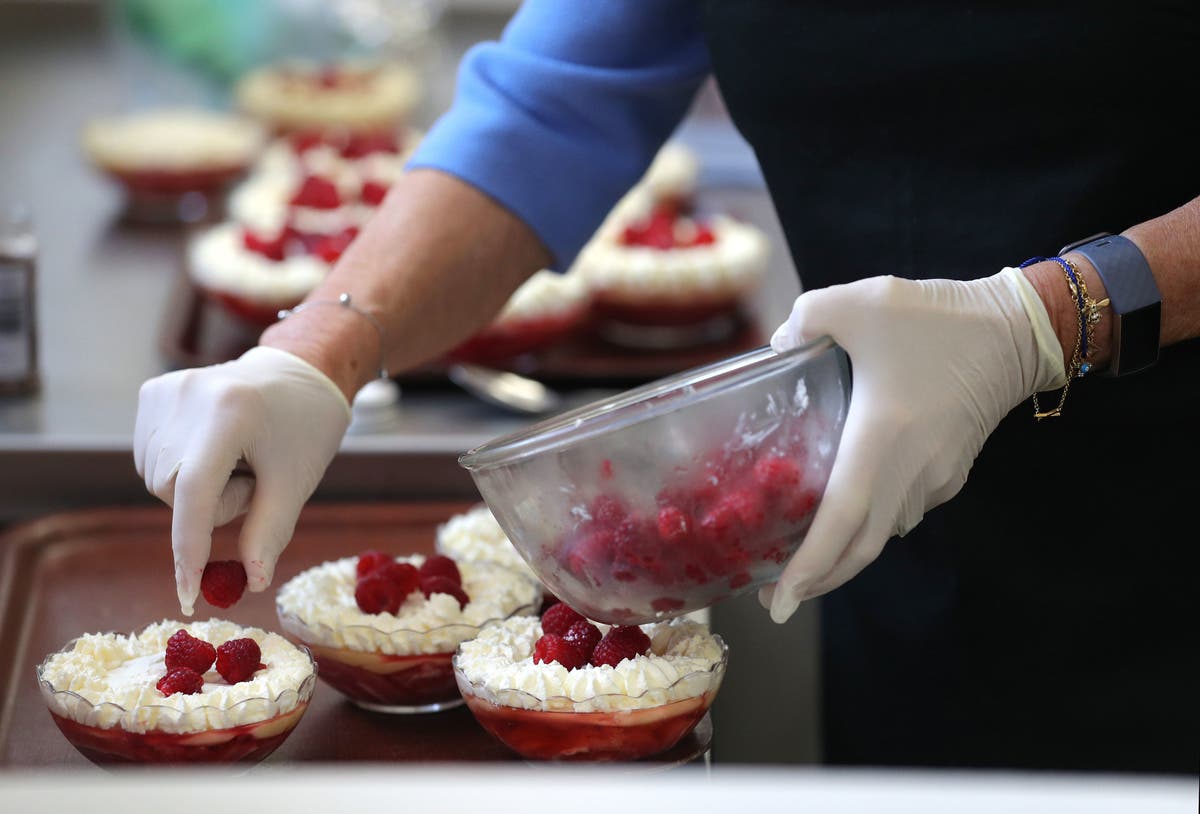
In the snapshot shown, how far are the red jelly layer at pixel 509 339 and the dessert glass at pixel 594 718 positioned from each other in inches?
40.9

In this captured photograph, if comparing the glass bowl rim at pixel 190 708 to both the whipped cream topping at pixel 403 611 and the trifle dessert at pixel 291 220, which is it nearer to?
the whipped cream topping at pixel 403 611

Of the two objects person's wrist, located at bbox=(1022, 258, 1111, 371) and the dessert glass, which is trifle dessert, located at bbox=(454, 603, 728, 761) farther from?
person's wrist, located at bbox=(1022, 258, 1111, 371)

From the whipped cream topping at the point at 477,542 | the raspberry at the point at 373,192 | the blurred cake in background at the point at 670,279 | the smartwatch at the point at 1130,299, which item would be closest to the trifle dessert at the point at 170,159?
the raspberry at the point at 373,192

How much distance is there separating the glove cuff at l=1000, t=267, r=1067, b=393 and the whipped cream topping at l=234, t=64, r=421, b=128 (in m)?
2.65

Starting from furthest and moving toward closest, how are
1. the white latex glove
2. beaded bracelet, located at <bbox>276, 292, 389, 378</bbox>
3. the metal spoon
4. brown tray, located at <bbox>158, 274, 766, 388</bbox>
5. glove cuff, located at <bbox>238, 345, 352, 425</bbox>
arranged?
1. brown tray, located at <bbox>158, 274, 766, 388</bbox>
2. the metal spoon
3. beaded bracelet, located at <bbox>276, 292, 389, 378</bbox>
4. glove cuff, located at <bbox>238, 345, 352, 425</bbox>
5. the white latex glove

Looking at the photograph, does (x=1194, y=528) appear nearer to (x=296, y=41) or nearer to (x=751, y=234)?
(x=751, y=234)

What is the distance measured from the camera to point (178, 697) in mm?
1100

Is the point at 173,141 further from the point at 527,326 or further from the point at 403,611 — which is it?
the point at 403,611

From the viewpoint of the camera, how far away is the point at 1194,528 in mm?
1391

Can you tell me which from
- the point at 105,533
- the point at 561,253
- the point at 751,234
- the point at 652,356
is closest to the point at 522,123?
the point at 561,253

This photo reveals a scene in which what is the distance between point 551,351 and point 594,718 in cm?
121

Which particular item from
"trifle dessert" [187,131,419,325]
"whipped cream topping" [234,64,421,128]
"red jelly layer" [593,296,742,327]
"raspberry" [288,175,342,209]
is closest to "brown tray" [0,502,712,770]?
"trifle dessert" [187,131,419,325]

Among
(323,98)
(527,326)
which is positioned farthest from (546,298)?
(323,98)

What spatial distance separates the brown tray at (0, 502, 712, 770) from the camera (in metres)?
1.20
